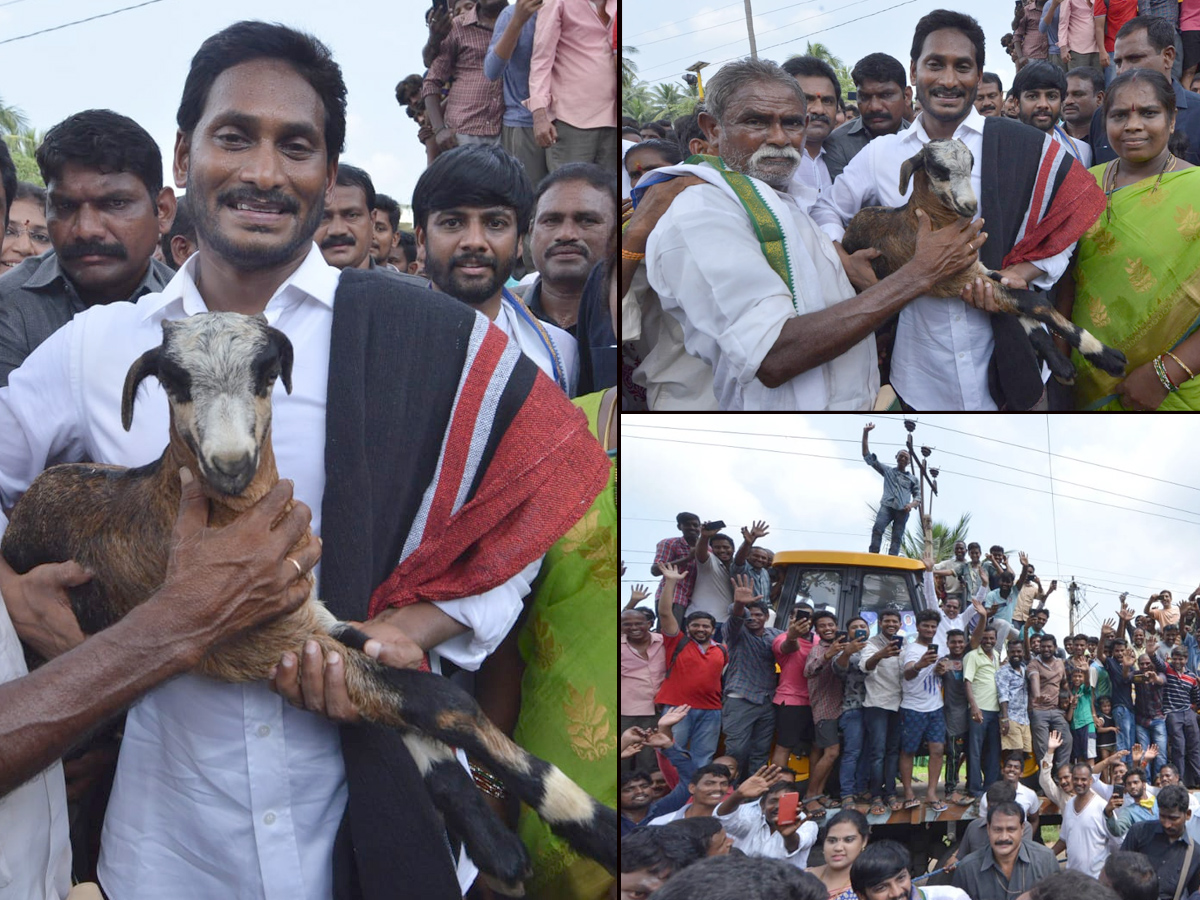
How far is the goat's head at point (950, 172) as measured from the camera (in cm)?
353

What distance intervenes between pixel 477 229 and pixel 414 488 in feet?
2.56

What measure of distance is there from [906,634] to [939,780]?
1.65 feet

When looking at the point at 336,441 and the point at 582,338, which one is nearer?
the point at 336,441

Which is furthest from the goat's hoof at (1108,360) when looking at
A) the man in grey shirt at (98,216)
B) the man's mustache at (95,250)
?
the man's mustache at (95,250)

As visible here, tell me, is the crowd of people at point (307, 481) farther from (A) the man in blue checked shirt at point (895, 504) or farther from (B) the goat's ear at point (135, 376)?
(A) the man in blue checked shirt at point (895, 504)

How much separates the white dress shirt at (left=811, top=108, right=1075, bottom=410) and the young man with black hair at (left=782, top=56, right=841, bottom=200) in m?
0.06

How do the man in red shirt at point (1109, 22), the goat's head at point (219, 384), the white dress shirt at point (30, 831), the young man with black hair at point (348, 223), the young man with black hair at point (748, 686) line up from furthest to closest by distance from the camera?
1. the man in red shirt at point (1109, 22)
2. the young man with black hair at point (748, 686)
3. the young man with black hair at point (348, 223)
4. the goat's head at point (219, 384)
5. the white dress shirt at point (30, 831)

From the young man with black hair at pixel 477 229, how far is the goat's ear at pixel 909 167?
118cm

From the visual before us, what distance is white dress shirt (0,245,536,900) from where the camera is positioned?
2.74 metres

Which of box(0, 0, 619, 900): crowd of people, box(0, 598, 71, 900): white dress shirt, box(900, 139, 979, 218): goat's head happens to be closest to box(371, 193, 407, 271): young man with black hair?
box(0, 0, 619, 900): crowd of people

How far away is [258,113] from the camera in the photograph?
287 cm

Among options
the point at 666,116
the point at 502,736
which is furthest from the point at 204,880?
the point at 666,116

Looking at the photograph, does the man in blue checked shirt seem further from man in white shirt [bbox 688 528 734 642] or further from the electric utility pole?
the electric utility pole

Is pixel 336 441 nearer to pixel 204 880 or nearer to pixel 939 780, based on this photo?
pixel 204 880
